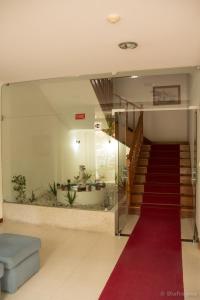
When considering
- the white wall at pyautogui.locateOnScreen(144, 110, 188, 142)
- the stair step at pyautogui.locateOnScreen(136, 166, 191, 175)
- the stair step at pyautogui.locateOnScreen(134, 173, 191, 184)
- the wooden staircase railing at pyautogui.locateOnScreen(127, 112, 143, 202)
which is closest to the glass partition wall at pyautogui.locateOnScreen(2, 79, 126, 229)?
the wooden staircase railing at pyautogui.locateOnScreen(127, 112, 143, 202)

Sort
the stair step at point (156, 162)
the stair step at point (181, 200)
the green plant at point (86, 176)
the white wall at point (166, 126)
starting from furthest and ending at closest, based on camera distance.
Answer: the white wall at point (166, 126), the stair step at point (156, 162), the stair step at point (181, 200), the green plant at point (86, 176)

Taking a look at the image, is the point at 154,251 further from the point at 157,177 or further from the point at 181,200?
the point at 157,177

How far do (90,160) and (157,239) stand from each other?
6.11ft

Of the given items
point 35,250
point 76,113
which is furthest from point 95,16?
point 76,113

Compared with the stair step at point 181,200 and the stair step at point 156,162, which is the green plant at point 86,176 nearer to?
the stair step at point 181,200

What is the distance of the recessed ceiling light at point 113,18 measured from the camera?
235cm

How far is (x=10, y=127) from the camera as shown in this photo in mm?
5488

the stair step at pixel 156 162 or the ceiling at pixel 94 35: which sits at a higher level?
the ceiling at pixel 94 35

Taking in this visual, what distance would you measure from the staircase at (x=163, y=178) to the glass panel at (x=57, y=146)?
1.43 meters

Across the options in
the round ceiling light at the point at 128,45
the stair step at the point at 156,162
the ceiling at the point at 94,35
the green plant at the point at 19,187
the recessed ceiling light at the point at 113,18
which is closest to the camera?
the ceiling at the point at 94,35

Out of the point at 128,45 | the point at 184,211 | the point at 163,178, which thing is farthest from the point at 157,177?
the point at 128,45

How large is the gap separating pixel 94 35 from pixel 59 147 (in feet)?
10.7

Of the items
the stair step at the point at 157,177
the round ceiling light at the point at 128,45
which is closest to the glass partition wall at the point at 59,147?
the stair step at the point at 157,177

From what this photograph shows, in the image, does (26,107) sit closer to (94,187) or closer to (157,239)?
(94,187)
